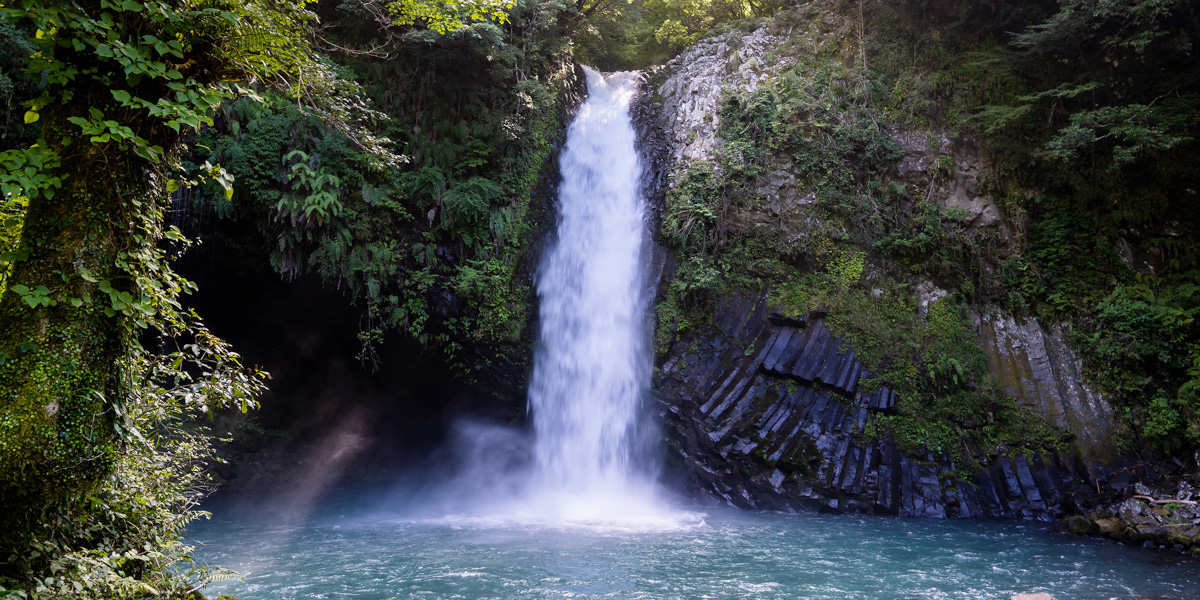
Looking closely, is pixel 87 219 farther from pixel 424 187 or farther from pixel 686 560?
pixel 424 187

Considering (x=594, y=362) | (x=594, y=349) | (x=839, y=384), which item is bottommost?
(x=839, y=384)

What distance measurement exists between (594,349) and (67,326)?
29.8 feet

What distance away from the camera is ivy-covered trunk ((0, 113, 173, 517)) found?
2.94 meters

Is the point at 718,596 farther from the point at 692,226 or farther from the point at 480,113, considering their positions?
the point at 480,113

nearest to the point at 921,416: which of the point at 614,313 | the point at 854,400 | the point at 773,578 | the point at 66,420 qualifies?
the point at 854,400

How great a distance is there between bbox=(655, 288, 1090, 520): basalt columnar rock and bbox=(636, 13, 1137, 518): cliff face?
0.02 m

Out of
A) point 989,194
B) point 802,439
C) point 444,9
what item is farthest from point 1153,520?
point 444,9

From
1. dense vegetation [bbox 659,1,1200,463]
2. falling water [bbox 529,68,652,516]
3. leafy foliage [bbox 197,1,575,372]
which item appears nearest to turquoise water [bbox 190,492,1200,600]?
falling water [bbox 529,68,652,516]

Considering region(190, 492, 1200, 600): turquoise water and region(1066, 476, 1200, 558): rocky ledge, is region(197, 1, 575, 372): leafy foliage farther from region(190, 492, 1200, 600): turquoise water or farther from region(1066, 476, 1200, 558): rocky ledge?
region(1066, 476, 1200, 558): rocky ledge

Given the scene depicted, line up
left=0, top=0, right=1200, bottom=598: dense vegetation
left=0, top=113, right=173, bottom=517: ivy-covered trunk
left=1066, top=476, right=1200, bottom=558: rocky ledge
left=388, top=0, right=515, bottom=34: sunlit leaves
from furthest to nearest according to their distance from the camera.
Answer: left=0, top=0, right=1200, bottom=598: dense vegetation → left=1066, top=476, right=1200, bottom=558: rocky ledge → left=388, top=0, right=515, bottom=34: sunlit leaves → left=0, top=113, right=173, bottom=517: ivy-covered trunk

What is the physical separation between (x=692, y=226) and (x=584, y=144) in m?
4.05

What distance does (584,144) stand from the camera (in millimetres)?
14023

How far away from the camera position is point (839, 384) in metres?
10.1

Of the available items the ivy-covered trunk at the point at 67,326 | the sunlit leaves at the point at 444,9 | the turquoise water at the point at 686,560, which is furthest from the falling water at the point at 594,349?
the ivy-covered trunk at the point at 67,326
